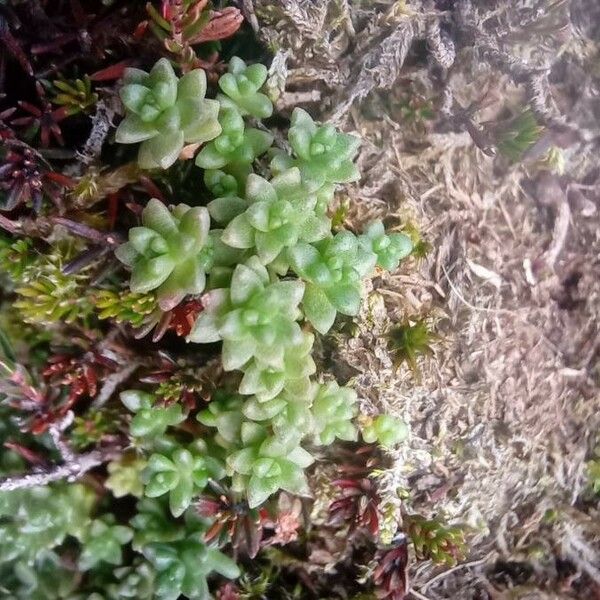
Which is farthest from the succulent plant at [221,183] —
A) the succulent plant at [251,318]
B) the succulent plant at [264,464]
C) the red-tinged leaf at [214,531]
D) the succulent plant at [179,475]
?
the red-tinged leaf at [214,531]

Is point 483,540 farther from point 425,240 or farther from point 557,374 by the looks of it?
point 425,240

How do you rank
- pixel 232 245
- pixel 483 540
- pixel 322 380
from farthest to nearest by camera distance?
pixel 483 540 → pixel 322 380 → pixel 232 245

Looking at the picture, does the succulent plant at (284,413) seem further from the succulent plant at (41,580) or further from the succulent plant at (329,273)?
the succulent plant at (41,580)

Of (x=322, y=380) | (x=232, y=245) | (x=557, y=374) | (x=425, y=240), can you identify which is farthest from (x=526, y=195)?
(x=232, y=245)

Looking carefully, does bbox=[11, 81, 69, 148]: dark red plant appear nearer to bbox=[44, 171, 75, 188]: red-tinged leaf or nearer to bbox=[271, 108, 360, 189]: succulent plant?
bbox=[44, 171, 75, 188]: red-tinged leaf

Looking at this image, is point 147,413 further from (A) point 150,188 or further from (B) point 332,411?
(A) point 150,188

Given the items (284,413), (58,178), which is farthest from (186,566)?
(58,178)
